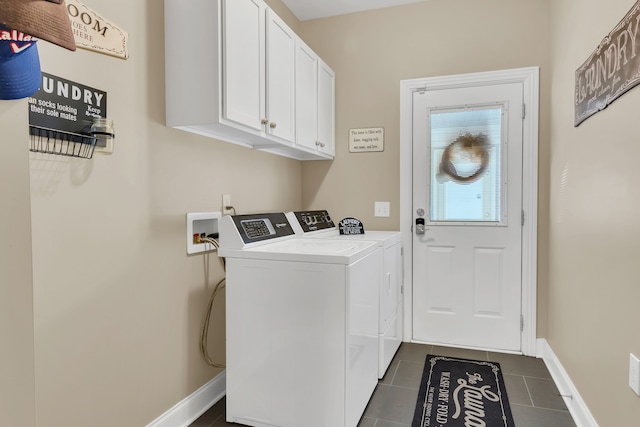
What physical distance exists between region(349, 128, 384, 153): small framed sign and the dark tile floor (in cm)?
164

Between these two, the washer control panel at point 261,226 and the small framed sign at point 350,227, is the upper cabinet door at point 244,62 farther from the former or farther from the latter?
the small framed sign at point 350,227

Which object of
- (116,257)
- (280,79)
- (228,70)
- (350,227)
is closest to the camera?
(116,257)

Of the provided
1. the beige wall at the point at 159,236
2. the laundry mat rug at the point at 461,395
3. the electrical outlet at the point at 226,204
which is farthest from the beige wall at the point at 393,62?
the electrical outlet at the point at 226,204

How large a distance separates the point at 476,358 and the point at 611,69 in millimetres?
2030

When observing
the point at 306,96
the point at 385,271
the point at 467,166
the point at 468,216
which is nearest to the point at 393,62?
the point at 306,96

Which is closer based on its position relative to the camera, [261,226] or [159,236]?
[159,236]

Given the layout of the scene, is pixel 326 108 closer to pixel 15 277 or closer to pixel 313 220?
pixel 313 220

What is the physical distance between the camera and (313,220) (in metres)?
2.94

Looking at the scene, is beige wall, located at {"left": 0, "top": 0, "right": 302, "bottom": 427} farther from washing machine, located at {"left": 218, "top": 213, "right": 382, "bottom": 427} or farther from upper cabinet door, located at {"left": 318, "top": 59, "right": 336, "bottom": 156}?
upper cabinet door, located at {"left": 318, "top": 59, "right": 336, "bottom": 156}

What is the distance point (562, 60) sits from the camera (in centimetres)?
245

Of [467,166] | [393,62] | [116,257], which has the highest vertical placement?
[393,62]

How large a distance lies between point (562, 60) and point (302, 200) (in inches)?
85.0

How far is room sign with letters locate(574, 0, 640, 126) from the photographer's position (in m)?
1.40

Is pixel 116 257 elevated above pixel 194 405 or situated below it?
above
